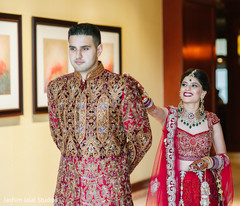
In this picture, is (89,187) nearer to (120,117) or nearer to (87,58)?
(120,117)

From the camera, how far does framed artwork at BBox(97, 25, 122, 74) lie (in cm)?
591

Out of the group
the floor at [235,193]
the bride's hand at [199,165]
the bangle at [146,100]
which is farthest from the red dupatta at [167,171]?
the floor at [235,193]

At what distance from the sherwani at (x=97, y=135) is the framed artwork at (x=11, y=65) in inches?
78.0

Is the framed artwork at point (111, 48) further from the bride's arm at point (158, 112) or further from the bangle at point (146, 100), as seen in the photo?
the bangle at point (146, 100)

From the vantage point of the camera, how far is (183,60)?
22.4 feet

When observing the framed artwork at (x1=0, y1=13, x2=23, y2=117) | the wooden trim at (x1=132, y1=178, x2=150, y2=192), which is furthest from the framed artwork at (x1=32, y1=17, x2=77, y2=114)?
the wooden trim at (x1=132, y1=178, x2=150, y2=192)

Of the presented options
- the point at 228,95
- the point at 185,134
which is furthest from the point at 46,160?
the point at 228,95

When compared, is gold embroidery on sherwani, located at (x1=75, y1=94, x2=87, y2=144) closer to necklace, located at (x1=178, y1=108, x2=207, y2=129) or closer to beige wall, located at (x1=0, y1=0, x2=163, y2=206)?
necklace, located at (x1=178, y1=108, x2=207, y2=129)

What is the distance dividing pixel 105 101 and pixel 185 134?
3.90ft

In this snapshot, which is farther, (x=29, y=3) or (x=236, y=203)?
(x=236, y=203)

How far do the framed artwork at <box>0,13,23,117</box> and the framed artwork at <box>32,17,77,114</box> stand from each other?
0.21 meters

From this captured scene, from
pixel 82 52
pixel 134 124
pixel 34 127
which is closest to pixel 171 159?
pixel 134 124

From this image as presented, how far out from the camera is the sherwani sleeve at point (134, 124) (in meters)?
2.67

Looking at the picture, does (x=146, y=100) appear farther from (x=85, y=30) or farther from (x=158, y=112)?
(x=85, y=30)
